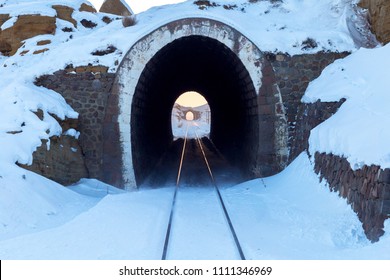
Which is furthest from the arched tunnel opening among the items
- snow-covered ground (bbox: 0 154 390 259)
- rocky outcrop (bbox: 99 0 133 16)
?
rocky outcrop (bbox: 99 0 133 16)

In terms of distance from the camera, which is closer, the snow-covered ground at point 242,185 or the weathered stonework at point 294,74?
the snow-covered ground at point 242,185

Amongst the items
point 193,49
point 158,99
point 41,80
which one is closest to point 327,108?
point 193,49

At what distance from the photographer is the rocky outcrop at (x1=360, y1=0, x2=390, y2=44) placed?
10.1 m

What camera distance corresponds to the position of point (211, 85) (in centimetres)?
1748

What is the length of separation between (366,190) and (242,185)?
5.00m

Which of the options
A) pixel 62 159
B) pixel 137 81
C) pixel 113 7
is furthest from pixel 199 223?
pixel 113 7

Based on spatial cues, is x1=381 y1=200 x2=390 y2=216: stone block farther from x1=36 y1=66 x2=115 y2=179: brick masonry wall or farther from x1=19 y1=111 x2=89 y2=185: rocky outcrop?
x1=36 y1=66 x2=115 y2=179: brick masonry wall

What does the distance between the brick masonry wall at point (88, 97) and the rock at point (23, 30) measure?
5777 millimetres

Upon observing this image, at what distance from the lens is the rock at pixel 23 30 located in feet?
49.9

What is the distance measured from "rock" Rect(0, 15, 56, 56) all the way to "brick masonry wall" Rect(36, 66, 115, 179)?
19.0ft

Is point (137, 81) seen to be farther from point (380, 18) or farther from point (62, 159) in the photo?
point (380, 18)

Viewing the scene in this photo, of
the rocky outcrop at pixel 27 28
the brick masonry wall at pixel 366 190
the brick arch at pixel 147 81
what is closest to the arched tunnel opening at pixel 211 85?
the brick arch at pixel 147 81

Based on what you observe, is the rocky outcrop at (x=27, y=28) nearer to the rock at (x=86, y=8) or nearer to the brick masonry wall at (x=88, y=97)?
the rock at (x=86, y=8)

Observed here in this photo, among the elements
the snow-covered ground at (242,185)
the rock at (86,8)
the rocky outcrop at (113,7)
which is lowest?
the snow-covered ground at (242,185)
